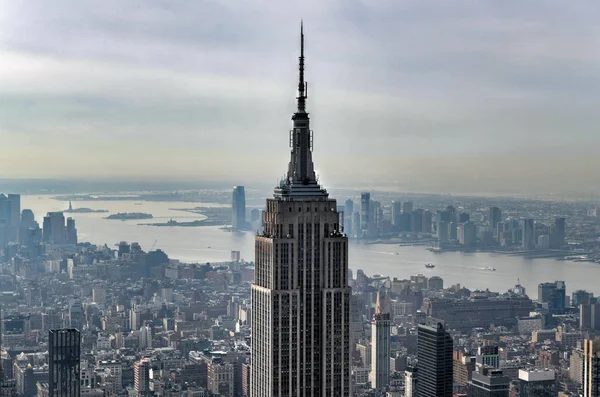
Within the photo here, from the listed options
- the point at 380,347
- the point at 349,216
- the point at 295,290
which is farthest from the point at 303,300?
the point at 380,347

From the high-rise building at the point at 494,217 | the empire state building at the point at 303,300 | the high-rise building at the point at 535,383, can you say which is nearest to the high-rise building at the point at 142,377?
the high-rise building at the point at 535,383

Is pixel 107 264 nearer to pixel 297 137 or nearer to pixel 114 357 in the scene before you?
pixel 114 357

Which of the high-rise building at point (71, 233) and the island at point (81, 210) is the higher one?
the island at point (81, 210)

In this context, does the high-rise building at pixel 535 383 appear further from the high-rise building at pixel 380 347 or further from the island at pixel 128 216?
the island at pixel 128 216

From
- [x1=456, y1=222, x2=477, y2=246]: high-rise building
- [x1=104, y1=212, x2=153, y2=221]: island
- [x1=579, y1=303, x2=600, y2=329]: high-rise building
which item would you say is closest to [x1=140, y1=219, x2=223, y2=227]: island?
[x1=104, y1=212, x2=153, y2=221]: island

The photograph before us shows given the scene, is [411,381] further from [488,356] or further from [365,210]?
[365,210]

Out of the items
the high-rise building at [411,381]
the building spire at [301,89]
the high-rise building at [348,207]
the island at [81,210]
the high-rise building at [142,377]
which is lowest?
the high-rise building at [142,377]

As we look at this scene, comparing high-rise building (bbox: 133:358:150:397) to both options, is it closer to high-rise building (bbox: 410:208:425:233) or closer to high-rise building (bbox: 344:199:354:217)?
high-rise building (bbox: 410:208:425:233)
